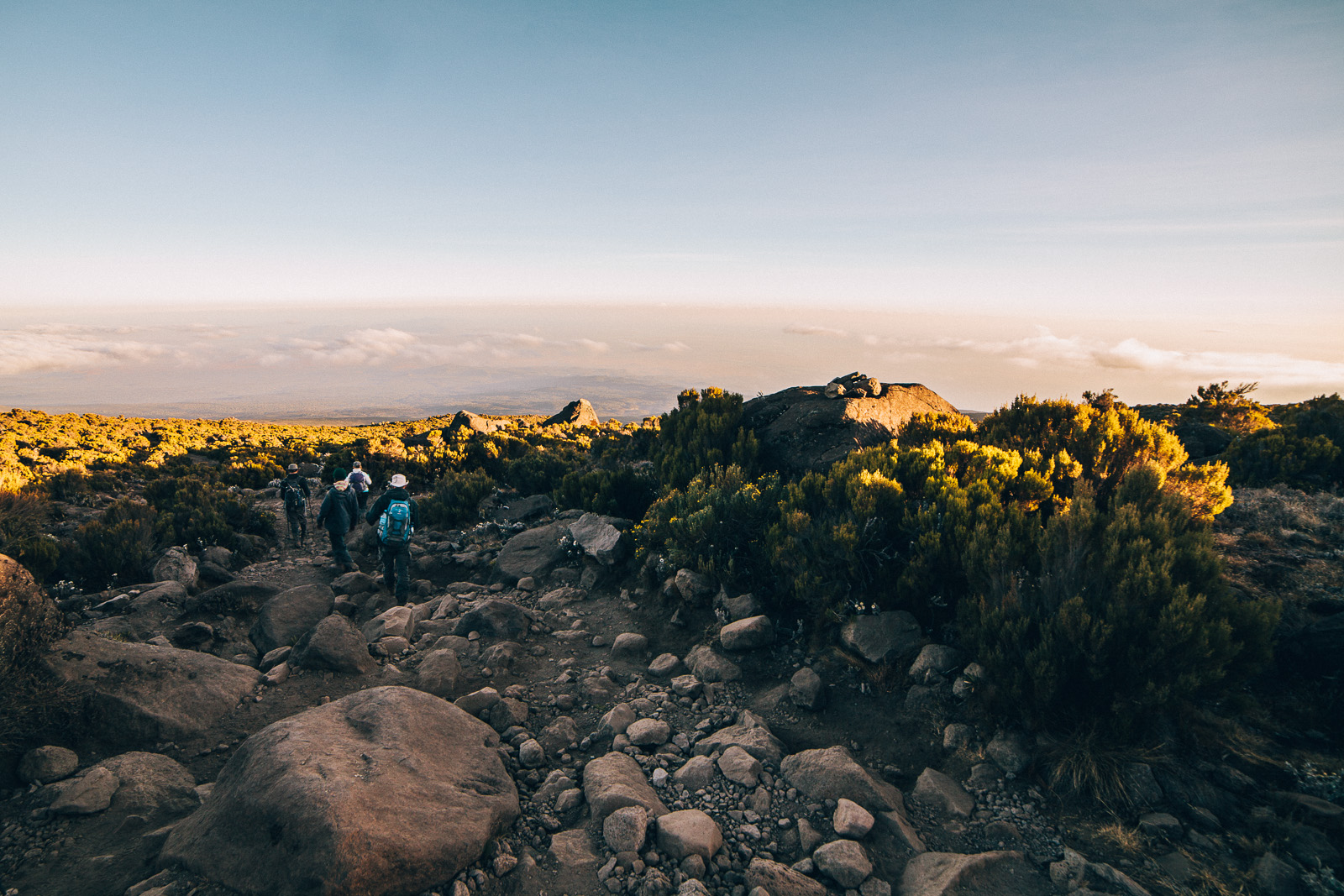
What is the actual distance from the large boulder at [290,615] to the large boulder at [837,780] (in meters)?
5.67

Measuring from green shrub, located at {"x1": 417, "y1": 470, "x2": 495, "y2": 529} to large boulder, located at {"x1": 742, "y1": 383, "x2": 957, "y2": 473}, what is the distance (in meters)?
5.87

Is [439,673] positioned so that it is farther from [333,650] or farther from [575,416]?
[575,416]

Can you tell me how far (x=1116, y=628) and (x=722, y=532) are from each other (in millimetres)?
3893

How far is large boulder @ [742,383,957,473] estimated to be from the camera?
923cm

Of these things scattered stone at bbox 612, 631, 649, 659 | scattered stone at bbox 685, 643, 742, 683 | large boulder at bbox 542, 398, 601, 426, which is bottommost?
large boulder at bbox 542, 398, 601, 426

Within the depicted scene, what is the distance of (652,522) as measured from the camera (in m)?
8.00

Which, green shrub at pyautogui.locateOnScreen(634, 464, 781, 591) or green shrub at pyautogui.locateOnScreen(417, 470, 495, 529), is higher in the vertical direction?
green shrub at pyautogui.locateOnScreen(634, 464, 781, 591)

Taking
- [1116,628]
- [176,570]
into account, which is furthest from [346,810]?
[176,570]

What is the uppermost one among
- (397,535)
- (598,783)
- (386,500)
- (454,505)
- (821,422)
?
(821,422)

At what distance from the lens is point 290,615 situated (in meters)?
6.70

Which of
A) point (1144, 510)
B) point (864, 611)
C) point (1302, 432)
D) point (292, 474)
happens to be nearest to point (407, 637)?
point (864, 611)

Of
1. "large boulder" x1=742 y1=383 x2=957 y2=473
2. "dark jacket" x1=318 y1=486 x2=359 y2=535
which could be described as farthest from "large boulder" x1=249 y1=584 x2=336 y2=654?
"large boulder" x1=742 y1=383 x2=957 y2=473

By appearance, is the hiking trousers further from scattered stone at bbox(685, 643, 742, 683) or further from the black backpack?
scattered stone at bbox(685, 643, 742, 683)

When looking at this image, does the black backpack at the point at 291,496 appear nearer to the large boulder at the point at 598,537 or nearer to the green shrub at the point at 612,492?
the green shrub at the point at 612,492
